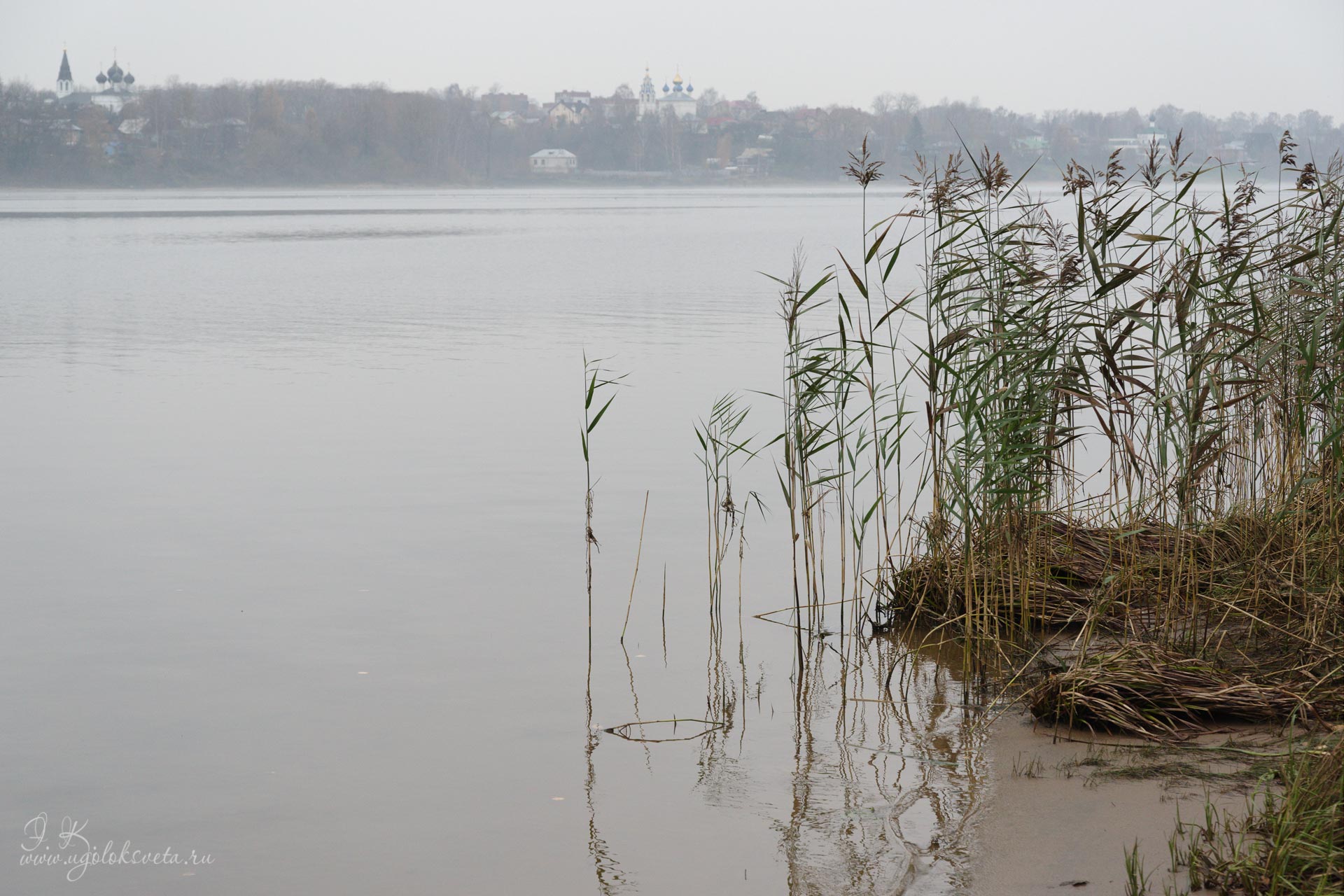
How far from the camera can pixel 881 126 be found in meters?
117

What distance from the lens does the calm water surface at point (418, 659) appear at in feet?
12.6

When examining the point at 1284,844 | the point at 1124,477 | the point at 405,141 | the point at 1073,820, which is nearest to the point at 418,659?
the point at 1073,820

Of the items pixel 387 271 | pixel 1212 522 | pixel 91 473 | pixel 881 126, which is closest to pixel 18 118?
pixel 881 126

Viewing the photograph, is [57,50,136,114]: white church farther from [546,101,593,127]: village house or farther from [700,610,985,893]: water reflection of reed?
[700,610,985,893]: water reflection of reed

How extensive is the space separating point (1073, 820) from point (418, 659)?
296 cm

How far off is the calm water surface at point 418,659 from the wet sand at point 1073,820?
124mm

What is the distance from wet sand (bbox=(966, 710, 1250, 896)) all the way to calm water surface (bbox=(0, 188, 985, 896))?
12cm

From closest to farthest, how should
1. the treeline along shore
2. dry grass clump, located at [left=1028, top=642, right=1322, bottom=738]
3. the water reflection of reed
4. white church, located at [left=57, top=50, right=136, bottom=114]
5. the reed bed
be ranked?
the water reflection of reed
dry grass clump, located at [left=1028, top=642, right=1322, bottom=738]
the reed bed
the treeline along shore
white church, located at [left=57, top=50, right=136, bottom=114]

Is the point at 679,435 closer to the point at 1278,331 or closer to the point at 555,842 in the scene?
the point at 1278,331

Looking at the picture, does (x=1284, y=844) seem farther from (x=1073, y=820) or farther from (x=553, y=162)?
(x=553, y=162)

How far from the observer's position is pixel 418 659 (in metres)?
5.48

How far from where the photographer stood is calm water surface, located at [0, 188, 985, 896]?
3.84 m

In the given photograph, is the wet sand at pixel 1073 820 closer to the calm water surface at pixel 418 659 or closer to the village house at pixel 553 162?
the calm water surface at pixel 418 659

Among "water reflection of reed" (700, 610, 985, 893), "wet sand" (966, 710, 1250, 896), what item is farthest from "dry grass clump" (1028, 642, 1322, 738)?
"water reflection of reed" (700, 610, 985, 893)
